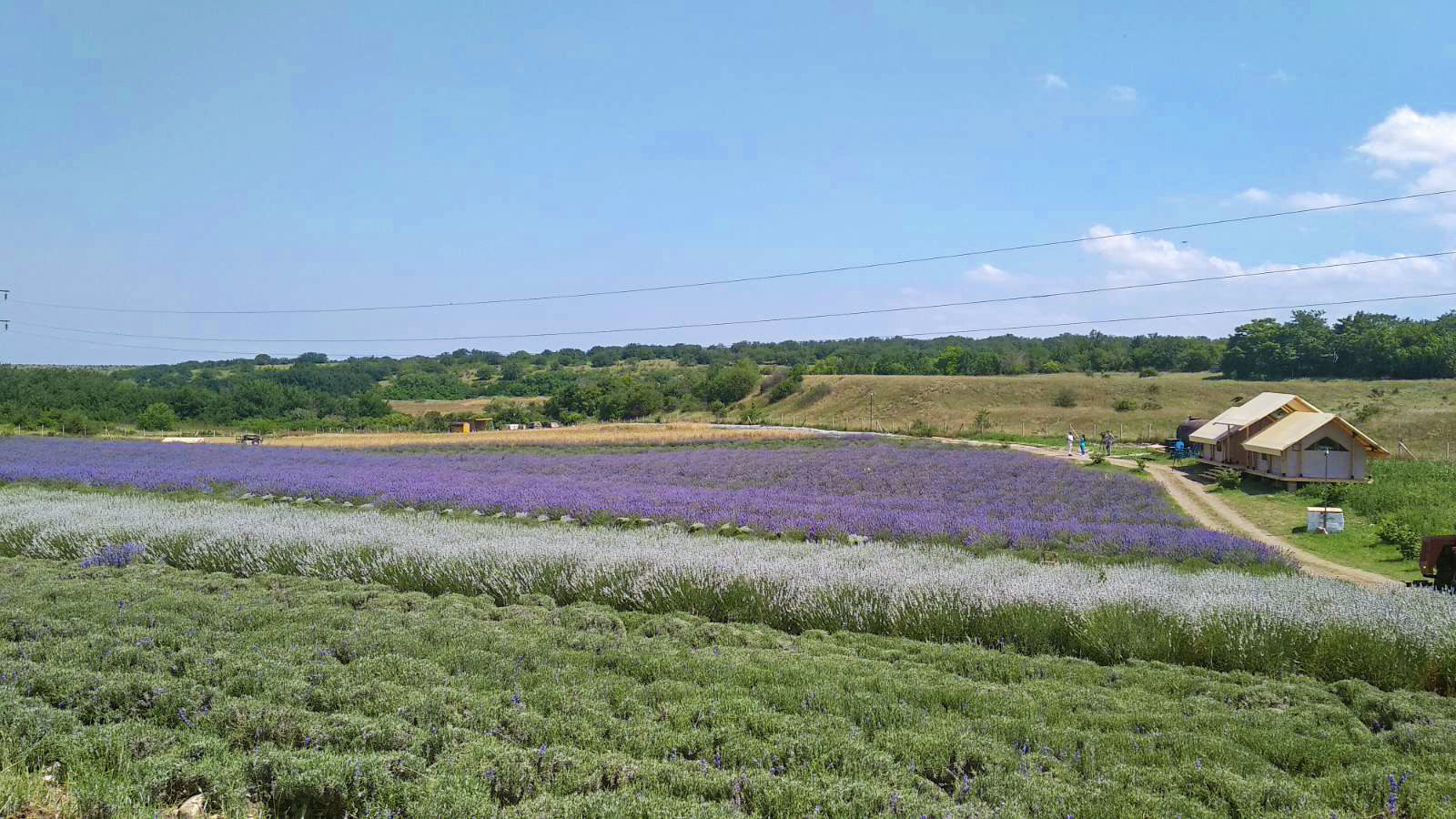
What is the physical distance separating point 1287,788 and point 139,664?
8229 millimetres

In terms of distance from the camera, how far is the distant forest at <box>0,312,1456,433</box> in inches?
2689

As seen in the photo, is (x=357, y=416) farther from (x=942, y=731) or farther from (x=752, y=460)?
(x=942, y=731)

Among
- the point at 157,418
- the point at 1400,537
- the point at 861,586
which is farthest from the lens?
the point at 157,418

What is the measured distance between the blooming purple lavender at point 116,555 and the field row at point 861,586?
0.19 metres

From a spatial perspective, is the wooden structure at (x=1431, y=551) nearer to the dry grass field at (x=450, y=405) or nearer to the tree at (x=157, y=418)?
the tree at (x=157, y=418)

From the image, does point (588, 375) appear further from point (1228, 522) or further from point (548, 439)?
point (1228, 522)

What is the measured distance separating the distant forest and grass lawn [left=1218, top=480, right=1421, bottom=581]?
5691cm

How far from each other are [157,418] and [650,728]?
243ft

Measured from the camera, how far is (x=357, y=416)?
7444 centimetres

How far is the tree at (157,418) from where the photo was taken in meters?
63.3

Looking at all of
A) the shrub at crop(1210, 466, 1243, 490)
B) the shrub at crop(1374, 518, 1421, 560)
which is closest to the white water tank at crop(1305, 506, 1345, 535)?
the shrub at crop(1374, 518, 1421, 560)

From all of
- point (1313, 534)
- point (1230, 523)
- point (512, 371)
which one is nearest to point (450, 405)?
point (512, 371)

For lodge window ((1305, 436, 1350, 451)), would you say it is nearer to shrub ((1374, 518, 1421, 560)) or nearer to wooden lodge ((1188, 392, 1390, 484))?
wooden lodge ((1188, 392, 1390, 484))

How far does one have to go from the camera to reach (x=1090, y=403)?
7056 centimetres
